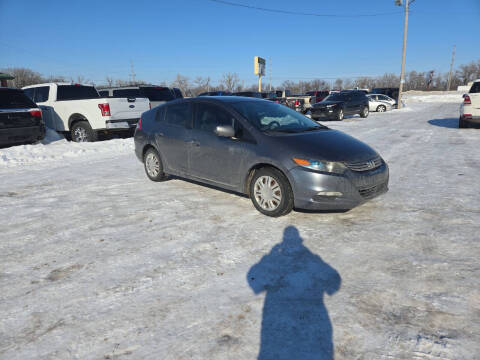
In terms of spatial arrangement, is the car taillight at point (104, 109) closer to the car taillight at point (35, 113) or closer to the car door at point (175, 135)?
the car taillight at point (35, 113)

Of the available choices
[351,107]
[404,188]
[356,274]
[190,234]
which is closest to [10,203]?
[190,234]

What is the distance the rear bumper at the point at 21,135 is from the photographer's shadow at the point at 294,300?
8607mm

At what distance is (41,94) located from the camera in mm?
11445

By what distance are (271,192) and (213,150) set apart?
1.19 metres

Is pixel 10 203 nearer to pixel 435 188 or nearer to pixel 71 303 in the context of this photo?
pixel 71 303

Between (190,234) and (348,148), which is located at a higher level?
(348,148)

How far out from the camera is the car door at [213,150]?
182 inches

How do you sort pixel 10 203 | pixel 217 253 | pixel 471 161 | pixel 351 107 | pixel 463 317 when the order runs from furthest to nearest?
pixel 351 107
pixel 471 161
pixel 10 203
pixel 217 253
pixel 463 317

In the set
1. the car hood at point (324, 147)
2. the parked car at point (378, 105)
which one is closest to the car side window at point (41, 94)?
the car hood at point (324, 147)

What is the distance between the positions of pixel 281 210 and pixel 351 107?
17.8 m

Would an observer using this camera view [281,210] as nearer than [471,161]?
Yes

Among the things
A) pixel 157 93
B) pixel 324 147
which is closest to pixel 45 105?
pixel 157 93

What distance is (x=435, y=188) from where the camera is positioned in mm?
5500

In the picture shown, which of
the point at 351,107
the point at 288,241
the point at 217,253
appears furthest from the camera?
the point at 351,107
